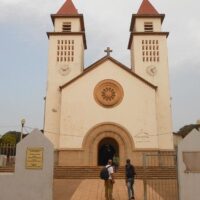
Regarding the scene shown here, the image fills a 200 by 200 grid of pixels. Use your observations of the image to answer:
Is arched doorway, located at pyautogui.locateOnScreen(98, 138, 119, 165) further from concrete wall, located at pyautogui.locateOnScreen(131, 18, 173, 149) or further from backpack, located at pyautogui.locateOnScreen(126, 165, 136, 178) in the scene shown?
backpack, located at pyautogui.locateOnScreen(126, 165, 136, 178)

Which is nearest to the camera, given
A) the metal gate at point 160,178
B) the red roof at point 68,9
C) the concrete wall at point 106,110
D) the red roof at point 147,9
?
the metal gate at point 160,178

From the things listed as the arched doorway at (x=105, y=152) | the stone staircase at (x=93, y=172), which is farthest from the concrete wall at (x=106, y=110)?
the arched doorway at (x=105, y=152)

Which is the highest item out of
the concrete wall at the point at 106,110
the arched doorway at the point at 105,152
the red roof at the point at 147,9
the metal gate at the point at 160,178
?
the red roof at the point at 147,9

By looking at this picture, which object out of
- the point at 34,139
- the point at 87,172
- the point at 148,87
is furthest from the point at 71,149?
the point at 34,139

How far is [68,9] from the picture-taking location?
33.6m

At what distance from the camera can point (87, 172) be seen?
80.9 ft

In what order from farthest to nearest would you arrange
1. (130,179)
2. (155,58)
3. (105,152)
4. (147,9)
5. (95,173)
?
(147,9) < (105,152) < (155,58) < (95,173) < (130,179)

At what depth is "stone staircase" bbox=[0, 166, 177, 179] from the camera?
22.9 meters

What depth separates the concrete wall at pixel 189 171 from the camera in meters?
11.7

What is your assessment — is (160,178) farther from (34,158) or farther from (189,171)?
(34,158)

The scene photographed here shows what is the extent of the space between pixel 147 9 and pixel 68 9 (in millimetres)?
7995

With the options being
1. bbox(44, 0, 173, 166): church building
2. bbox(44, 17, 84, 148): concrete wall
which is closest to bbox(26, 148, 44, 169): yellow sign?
bbox(44, 0, 173, 166): church building

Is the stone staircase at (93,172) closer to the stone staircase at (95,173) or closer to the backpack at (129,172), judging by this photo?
the stone staircase at (95,173)

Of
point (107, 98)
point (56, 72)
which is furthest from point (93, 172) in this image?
point (56, 72)
